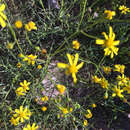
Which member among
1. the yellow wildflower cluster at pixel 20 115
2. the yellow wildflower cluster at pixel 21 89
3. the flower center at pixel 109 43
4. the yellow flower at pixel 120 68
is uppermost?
the flower center at pixel 109 43

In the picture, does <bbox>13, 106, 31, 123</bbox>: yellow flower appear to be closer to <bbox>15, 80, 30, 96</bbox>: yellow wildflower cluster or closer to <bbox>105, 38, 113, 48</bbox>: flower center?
<bbox>15, 80, 30, 96</bbox>: yellow wildflower cluster

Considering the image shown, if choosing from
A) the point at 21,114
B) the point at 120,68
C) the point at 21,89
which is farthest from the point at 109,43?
the point at 21,114

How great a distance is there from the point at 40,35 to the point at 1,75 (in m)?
0.87

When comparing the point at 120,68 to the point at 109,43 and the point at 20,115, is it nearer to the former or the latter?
the point at 109,43

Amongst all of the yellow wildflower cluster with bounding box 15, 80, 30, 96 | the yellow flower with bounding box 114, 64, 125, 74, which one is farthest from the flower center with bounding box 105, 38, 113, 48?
the yellow wildflower cluster with bounding box 15, 80, 30, 96

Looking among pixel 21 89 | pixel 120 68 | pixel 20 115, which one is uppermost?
pixel 120 68

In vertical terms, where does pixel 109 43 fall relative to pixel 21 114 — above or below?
above

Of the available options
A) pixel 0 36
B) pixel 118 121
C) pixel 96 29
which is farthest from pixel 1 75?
pixel 118 121

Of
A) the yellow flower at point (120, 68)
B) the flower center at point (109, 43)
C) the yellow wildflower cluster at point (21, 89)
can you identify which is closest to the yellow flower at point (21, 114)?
the yellow wildflower cluster at point (21, 89)

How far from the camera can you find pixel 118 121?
240cm

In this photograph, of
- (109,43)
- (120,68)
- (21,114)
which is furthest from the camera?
(120,68)

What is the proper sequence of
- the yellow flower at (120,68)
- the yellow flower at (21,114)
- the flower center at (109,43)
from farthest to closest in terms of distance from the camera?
1. the yellow flower at (120,68)
2. the yellow flower at (21,114)
3. the flower center at (109,43)

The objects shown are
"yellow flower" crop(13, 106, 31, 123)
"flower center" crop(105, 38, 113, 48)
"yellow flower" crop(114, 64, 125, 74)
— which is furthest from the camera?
"yellow flower" crop(114, 64, 125, 74)

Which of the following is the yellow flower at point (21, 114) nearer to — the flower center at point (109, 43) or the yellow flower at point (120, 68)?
the flower center at point (109, 43)
